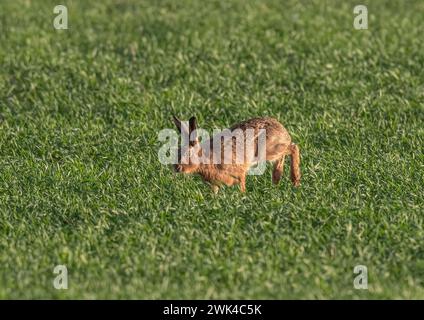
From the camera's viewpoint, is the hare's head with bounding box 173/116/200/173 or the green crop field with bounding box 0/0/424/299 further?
the hare's head with bounding box 173/116/200/173

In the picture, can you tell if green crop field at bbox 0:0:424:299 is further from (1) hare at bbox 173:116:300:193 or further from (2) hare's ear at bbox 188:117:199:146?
(2) hare's ear at bbox 188:117:199:146

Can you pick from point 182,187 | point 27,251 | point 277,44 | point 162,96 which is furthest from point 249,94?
point 27,251

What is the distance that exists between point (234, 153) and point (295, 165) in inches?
29.4

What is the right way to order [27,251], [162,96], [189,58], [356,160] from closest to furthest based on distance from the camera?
[27,251], [356,160], [162,96], [189,58]

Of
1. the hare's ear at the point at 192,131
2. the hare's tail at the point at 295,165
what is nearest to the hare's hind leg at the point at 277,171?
the hare's tail at the point at 295,165

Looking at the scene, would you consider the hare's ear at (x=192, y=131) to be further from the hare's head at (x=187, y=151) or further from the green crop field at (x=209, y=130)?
the green crop field at (x=209, y=130)

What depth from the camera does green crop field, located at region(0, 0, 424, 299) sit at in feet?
26.1

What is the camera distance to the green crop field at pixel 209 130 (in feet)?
26.1

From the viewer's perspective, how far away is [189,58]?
14078 mm

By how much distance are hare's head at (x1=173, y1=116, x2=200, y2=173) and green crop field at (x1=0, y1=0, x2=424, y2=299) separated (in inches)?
13.5

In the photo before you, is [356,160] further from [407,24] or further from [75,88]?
[407,24]

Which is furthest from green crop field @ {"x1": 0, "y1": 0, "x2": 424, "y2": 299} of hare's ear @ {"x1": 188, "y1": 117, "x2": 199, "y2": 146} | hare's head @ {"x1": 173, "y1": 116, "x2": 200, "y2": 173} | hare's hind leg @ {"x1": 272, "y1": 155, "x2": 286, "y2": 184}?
hare's ear @ {"x1": 188, "y1": 117, "x2": 199, "y2": 146}

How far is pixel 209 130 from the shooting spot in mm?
11461
